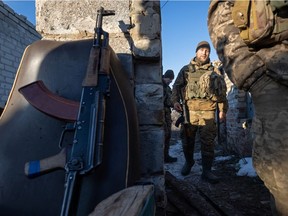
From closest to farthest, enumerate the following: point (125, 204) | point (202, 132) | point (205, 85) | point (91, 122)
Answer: point (125, 204) → point (91, 122) → point (202, 132) → point (205, 85)

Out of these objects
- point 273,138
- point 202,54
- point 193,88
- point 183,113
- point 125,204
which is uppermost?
point 202,54

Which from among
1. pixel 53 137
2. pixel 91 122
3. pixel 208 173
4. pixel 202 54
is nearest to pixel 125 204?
pixel 91 122

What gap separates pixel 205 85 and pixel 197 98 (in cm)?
21

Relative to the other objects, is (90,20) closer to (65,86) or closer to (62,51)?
(62,51)

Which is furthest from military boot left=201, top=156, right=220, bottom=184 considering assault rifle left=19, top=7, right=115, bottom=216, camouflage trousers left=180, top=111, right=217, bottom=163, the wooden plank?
the wooden plank

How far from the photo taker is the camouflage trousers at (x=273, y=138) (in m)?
1.16

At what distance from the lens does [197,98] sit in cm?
339

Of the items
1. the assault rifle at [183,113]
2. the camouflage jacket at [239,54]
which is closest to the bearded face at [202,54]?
the assault rifle at [183,113]

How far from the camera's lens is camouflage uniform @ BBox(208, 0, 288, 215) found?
1.16 meters

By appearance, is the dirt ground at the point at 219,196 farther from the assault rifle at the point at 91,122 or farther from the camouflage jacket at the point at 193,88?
the assault rifle at the point at 91,122

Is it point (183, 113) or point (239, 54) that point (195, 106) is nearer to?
point (183, 113)

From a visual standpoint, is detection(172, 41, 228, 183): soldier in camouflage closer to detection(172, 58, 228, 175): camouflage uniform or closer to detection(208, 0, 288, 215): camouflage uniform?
detection(172, 58, 228, 175): camouflage uniform

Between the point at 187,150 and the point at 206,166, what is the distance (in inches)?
16.4

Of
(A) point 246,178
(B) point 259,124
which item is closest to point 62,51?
(B) point 259,124
